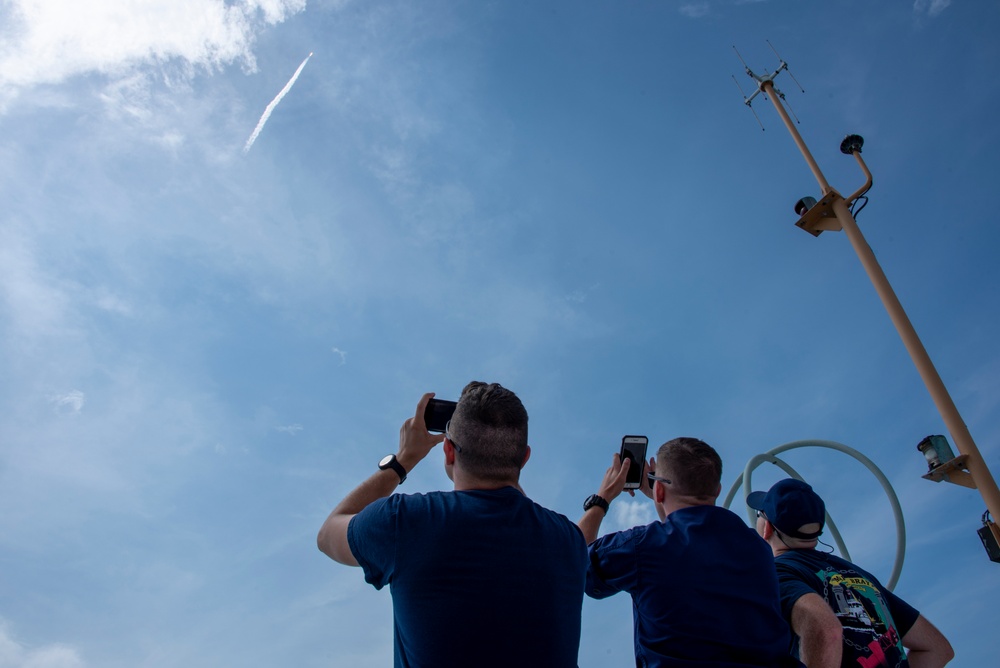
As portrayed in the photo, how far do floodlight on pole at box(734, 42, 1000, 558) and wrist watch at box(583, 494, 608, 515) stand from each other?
23.0ft

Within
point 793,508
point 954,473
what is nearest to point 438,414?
point 793,508

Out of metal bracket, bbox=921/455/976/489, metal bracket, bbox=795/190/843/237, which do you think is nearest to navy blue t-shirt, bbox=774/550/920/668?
metal bracket, bbox=921/455/976/489

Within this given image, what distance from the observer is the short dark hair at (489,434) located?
348 centimetres

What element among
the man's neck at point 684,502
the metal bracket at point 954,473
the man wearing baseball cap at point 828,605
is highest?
the metal bracket at point 954,473

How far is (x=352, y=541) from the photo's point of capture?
3223 millimetres

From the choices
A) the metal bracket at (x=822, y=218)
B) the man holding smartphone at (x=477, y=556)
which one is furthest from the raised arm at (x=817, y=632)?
the metal bracket at (x=822, y=218)

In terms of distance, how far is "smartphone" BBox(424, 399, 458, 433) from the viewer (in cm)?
398

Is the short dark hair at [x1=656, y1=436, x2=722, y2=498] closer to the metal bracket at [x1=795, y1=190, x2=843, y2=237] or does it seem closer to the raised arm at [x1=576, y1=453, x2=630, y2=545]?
the raised arm at [x1=576, y1=453, x2=630, y2=545]

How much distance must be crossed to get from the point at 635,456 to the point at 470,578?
1831mm

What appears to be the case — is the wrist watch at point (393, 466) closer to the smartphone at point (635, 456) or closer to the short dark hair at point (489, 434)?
the short dark hair at point (489, 434)

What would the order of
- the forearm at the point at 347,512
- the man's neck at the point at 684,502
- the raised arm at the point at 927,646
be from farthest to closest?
the raised arm at the point at 927,646 → the man's neck at the point at 684,502 → the forearm at the point at 347,512

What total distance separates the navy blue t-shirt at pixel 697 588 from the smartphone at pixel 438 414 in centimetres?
119

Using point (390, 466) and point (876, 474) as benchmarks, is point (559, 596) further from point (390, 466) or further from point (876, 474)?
point (876, 474)

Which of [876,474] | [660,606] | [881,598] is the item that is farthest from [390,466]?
[876,474]
